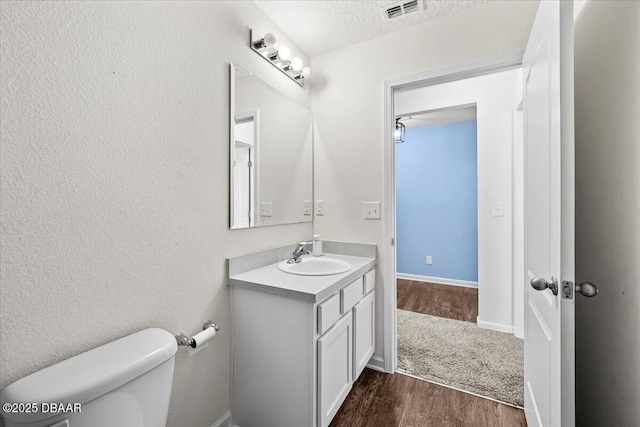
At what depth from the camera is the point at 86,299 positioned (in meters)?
0.90

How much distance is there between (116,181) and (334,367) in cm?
123

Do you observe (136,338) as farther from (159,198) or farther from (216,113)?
(216,113)

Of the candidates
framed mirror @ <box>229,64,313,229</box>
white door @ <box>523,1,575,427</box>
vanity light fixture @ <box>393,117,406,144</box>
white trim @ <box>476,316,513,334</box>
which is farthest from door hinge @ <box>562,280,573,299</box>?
vanity light fixture @ <box>393,117,406,144</box>

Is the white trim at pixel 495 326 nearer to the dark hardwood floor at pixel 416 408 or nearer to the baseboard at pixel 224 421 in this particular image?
the dark hardwood floor at pixel 416 408

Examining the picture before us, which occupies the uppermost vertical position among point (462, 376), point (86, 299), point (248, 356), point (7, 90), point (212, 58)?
point (212, 58)

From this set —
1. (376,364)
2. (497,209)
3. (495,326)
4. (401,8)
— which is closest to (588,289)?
(376,364)

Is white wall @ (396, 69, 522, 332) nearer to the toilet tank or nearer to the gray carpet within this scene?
the gray carpet

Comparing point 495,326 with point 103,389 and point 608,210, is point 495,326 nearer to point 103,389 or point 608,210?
point 608,210

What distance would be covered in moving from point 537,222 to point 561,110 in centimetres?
51

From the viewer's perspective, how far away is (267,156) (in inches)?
69.8

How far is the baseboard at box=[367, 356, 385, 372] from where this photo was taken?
1930mm

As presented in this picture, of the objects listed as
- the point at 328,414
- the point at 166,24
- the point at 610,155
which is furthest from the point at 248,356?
the point at 610,155

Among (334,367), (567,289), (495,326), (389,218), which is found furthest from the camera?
(495,326)

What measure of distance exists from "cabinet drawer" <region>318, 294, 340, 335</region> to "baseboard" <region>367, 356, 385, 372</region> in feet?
2.54
